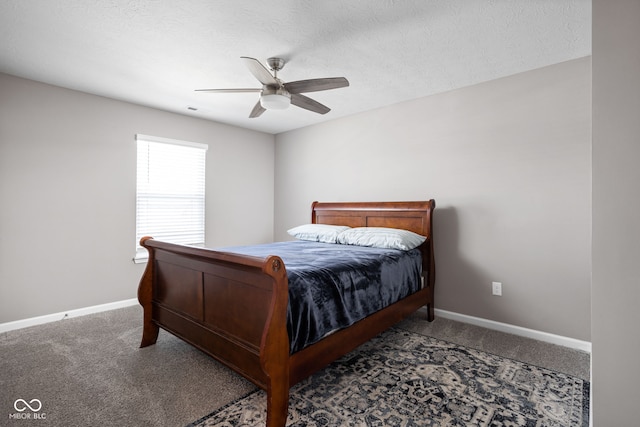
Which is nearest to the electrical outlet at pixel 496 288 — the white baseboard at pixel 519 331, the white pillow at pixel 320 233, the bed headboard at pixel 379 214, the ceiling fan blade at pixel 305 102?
the white baseboard at pixel 519 331

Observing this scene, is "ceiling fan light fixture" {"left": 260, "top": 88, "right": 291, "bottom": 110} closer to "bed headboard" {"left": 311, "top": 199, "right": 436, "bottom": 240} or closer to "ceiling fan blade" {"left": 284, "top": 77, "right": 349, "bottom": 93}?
"ceiling fan blade" {"left": 284, "top": 77, "right": 349, "bottom": 93}

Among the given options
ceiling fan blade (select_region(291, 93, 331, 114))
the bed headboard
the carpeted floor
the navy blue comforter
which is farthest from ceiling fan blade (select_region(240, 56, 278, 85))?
the carpeted floor

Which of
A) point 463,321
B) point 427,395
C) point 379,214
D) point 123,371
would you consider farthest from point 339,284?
point 463,321

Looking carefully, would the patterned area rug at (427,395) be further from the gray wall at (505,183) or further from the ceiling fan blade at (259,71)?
the ceiling fan blade at (259,71)

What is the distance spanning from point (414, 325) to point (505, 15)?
264 centimetres

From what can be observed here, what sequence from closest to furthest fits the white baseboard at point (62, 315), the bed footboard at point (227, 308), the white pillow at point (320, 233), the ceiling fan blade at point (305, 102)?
the bed footboard at point (227, 308)
the ceiling fan blade at point (305, 102)
the white baseboard at point (62, 315)
the white pillow at point (320, 233)

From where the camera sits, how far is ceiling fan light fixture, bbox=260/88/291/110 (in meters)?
2.33

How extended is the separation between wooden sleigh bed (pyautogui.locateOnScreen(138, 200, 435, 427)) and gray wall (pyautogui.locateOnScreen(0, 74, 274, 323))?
126 cm

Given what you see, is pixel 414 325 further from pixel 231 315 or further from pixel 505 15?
pixel 505 15

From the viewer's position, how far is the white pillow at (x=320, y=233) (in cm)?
358

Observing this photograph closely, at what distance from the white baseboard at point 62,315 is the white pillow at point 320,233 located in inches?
83.7

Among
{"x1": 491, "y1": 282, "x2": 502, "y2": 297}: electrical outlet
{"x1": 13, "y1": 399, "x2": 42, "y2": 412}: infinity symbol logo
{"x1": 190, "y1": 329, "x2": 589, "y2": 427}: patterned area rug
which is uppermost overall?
{"x1": 491, "y1": 282, "x2": 502, "y2": 297}: electrical outlet

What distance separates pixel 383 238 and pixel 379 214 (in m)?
0.63

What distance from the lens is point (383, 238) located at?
3.10 m
